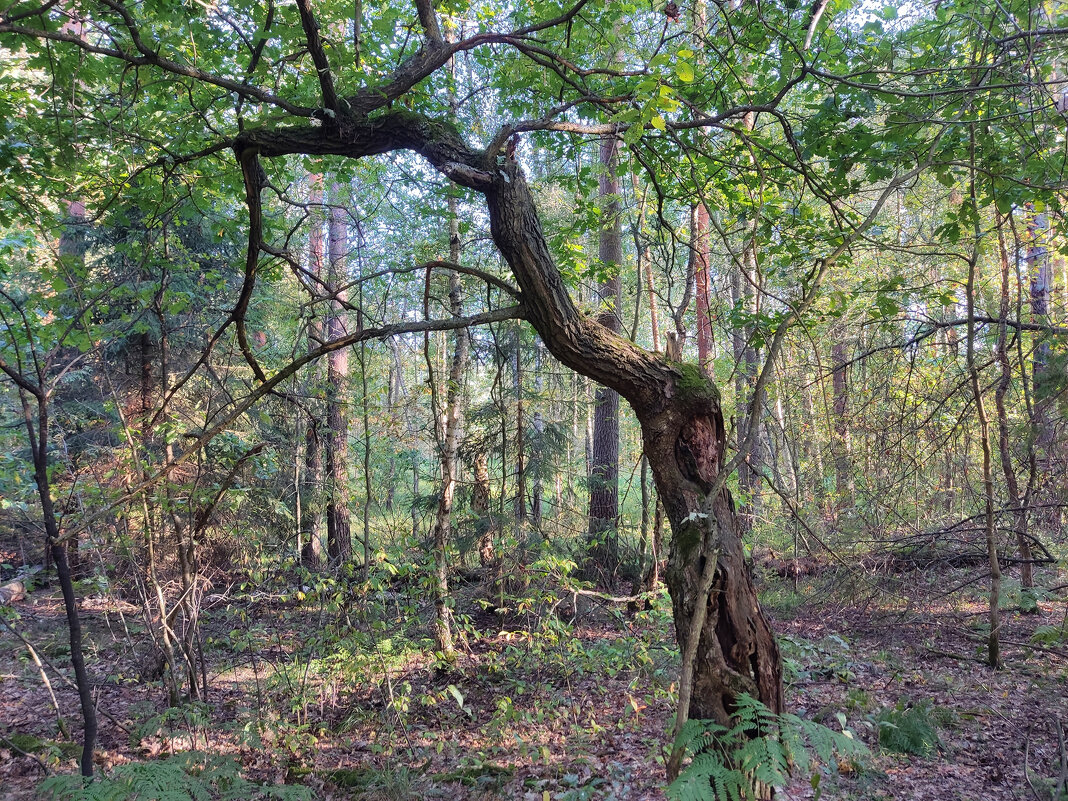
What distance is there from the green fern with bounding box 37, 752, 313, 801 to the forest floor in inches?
25.8

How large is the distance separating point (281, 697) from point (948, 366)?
306 inches

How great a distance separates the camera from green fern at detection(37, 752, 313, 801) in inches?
112

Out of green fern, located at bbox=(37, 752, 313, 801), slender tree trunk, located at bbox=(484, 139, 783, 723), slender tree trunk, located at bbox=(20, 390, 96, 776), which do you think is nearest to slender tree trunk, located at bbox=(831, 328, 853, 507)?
slender tree trunk, located at bbox=(484, 139, 783, 723)

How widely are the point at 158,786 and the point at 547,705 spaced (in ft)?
11.2

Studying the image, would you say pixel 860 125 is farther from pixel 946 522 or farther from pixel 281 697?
pixel 281 697

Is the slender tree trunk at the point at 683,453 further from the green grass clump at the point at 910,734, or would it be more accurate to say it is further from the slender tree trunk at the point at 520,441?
the slender tree trunk at the point at 520,441

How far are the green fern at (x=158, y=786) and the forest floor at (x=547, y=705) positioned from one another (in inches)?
25.8

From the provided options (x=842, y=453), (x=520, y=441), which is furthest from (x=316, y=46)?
(x=842, y=453)

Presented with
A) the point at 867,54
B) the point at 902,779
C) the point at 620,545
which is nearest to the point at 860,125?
the point at 867,54

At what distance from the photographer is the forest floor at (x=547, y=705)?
4.00 m

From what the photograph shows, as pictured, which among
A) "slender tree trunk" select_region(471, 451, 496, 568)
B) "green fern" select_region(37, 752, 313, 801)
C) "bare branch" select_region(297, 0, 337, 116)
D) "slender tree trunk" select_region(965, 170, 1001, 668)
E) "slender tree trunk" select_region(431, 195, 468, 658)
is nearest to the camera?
Answer: "bare branch" select_region(297, 0, 337, 116)

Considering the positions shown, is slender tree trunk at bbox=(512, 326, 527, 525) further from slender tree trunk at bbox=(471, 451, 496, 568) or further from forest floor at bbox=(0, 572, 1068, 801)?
forest floor at bbox=(0, 572, 1068, 801)

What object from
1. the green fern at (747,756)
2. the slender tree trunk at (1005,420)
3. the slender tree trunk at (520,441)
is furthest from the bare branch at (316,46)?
the slender tree trunk at (1005,420)

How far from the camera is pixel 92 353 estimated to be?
4.18 metres
